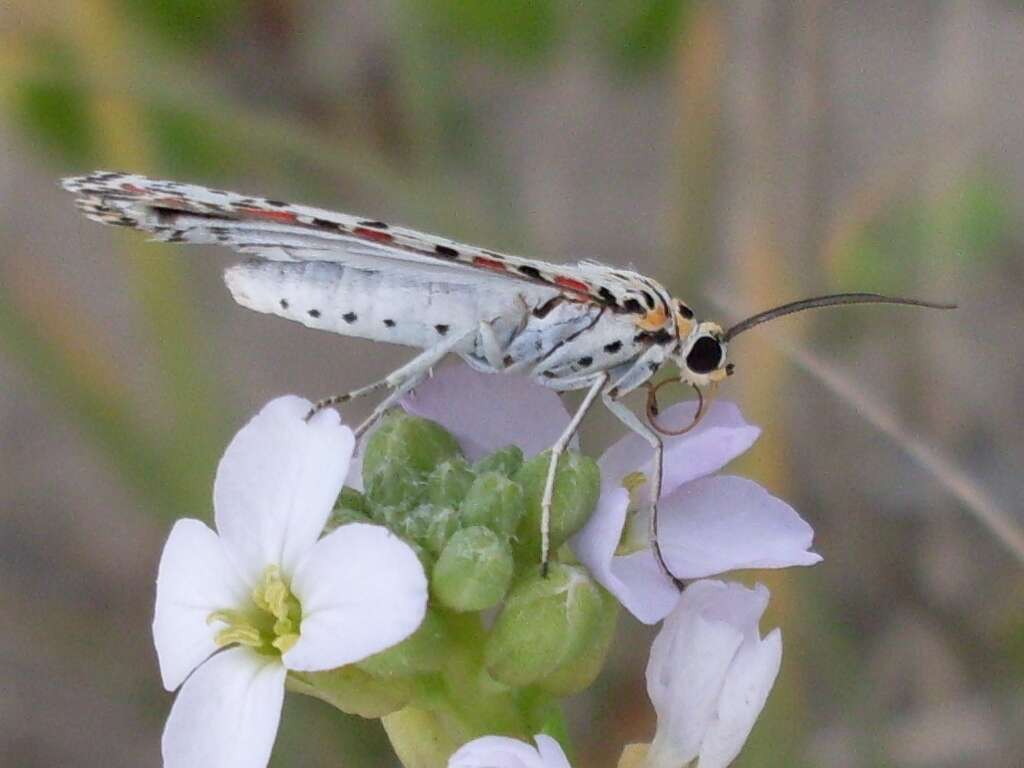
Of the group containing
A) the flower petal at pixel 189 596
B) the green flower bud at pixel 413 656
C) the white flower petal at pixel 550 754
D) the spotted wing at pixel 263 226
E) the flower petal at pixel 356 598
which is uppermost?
the spotted wing at pixel 263 226

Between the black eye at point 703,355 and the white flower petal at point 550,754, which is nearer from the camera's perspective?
the white flower petal at point 550,754

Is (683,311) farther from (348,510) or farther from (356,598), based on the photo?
(356,598)

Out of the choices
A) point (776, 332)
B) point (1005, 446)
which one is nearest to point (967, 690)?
point (1005, 446)

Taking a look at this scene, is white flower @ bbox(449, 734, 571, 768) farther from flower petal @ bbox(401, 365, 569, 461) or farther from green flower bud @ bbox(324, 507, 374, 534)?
flower petal @ bbox(401, 365, 569, 461)

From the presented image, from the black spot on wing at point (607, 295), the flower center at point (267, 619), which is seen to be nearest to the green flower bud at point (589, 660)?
the flower center at point (267, 619)

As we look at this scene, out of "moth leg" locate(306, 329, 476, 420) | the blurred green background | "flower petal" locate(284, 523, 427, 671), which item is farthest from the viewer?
the blurred green background

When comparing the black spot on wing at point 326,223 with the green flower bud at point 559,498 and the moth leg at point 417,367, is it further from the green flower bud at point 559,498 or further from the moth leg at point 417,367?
the green flower bud at point 559,498

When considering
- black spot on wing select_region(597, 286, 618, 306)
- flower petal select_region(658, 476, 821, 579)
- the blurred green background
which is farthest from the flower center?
the blurred green background

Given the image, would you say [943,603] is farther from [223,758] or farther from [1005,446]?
[223,758]
